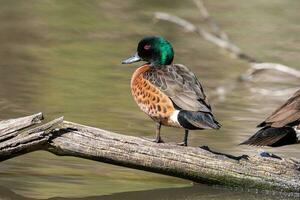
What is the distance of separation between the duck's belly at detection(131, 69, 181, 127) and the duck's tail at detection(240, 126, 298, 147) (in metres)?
0.60

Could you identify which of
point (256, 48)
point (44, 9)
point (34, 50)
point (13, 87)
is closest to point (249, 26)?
point (256, 48)

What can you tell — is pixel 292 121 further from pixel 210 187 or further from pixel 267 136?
pixel 210 187

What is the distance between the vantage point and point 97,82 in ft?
38.9

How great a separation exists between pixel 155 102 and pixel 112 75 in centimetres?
489

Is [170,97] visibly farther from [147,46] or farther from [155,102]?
[147,46]

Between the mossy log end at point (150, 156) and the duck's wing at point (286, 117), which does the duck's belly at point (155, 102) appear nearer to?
the mossy log end at point (150, 156)

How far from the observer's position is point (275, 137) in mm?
7285

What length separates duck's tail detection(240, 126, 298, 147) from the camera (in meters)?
7.27

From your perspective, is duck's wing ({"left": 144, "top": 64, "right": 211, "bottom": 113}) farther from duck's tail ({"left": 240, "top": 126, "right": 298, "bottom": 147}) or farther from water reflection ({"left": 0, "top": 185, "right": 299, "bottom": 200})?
water reflection ({"left": 0, "top": 185, "right": 299, "bottom": 200})

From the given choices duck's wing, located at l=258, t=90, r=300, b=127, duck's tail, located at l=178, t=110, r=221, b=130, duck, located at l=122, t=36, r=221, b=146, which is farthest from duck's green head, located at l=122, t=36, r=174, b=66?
duck's wing, located at l=258, t=90, r=300, b=127

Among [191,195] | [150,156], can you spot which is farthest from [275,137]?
[150,156]

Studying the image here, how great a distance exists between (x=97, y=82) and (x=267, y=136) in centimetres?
482

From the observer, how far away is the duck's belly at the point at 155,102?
291 inches

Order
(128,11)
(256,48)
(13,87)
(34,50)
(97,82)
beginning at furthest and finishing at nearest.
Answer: (128,11), (256,48), (34,50), (97,82), (13,87)
